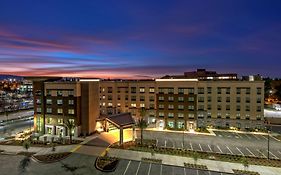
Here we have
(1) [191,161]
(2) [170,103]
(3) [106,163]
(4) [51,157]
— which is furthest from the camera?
(2) [170,103]

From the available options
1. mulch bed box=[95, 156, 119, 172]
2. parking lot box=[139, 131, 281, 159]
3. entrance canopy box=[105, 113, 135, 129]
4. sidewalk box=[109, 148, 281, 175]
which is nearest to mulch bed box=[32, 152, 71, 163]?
mulch bed box=[95, 156, 119, 172]

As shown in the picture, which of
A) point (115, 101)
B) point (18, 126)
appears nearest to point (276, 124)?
point (115, 101)

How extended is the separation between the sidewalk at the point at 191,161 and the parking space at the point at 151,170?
1.68 metres

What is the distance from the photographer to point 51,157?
131 feet

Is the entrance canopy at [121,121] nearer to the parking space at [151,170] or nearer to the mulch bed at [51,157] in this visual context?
the mulch bed at [51,157]

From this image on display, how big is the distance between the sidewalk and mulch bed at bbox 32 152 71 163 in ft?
30.0

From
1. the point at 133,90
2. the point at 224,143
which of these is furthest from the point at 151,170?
the point at 133,90

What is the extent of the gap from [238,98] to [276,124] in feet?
65.0

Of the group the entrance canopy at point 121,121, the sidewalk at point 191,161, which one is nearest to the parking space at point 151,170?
the sidewalk at point 191,161

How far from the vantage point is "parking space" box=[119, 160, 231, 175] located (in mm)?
33656

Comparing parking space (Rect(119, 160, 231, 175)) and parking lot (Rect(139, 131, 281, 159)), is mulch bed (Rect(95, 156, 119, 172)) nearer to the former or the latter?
parking space (Rect(119, 160, 231, 175))

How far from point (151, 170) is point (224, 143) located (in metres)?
24.0

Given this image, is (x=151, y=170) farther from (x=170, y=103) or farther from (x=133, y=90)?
(x=133, y=90)

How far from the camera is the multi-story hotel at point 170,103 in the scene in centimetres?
5622
